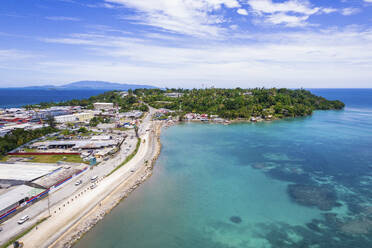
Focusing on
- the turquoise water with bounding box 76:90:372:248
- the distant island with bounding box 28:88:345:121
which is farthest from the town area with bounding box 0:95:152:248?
the distant island with bounding box 28:88:345:121

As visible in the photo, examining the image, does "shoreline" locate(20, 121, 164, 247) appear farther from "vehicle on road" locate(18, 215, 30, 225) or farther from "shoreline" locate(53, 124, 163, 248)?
"vehicle on road" locate(18, 215, 30, 225)

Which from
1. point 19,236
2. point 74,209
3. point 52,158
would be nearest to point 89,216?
point 74,209

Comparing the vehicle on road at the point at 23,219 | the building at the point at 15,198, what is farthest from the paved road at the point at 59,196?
the building at the point at 15,198

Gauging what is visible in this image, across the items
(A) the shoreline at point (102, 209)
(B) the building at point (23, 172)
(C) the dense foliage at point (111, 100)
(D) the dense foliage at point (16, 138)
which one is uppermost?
(C) the dense foliage at point (111, 100)

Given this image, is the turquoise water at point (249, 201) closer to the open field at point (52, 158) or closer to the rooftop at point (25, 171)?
the rooftop at point (25, 171)

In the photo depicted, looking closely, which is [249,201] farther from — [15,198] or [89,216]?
[15,198]

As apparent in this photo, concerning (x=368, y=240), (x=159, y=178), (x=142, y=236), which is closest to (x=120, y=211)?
(x=142, y=236)
